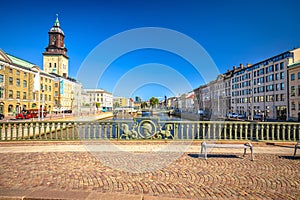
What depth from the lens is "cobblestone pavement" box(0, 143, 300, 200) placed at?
4180 millimetres

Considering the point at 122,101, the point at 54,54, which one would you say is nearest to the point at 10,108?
the point at 122,101

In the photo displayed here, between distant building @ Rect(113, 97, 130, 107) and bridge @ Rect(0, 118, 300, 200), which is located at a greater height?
distant building @ Rect(113, 97, 130, 107)

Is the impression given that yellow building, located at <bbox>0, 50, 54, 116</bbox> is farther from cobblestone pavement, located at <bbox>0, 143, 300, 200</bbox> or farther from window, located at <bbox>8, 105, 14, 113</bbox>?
Result: cobblestone pavement, located at <bbox>0, 143, 300, 200</bbox>

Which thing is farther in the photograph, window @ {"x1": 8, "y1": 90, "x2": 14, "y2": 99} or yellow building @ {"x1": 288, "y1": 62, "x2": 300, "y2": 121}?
window @ {"x1": 8, "y1": 90, "x2": 14, "y2": 99}

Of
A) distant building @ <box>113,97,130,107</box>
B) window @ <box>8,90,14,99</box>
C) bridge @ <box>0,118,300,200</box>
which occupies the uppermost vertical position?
window @ <box>8,90,14,99</box>

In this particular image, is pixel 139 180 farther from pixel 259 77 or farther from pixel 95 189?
pixel 259 77

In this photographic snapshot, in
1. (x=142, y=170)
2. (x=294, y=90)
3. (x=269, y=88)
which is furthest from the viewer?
(x=269, y=88)

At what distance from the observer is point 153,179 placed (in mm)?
5094

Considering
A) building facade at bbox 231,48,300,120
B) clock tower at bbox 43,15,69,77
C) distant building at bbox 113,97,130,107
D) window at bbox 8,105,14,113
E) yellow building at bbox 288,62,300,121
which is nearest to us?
yellow building at bbox 288,62,300,121

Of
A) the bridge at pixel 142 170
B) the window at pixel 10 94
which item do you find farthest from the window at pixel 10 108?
the bridge at pixel 142 170

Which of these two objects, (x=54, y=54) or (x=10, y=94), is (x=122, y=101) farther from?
(x=10, y=94)

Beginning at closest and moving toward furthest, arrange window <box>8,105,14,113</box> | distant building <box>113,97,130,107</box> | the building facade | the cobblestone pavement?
the cobblestone pavement → the building facade → window <box>8,105,14,113</box> → distant building <box>113,97,130,107</box>

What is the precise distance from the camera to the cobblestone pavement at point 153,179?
418 cm

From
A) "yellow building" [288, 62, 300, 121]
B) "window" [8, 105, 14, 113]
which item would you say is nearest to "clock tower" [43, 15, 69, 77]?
"window" [8, 105, 14, 113]
